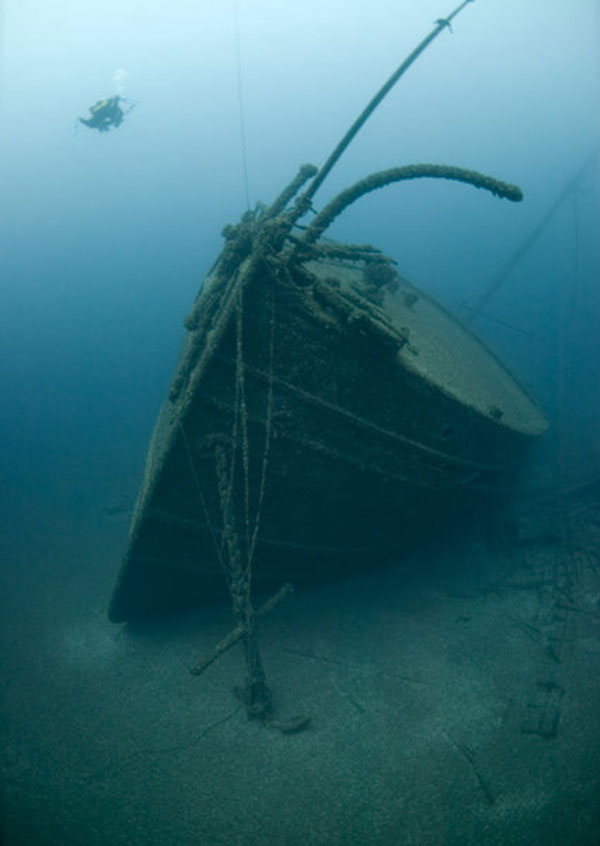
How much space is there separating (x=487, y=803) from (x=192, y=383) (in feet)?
13.1

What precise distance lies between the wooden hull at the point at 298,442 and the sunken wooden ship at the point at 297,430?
2 centimetres

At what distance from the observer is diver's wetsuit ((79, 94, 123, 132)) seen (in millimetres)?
12320

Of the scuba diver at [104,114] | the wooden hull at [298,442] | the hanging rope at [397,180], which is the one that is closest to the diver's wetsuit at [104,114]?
the scuba diver at [104,114]

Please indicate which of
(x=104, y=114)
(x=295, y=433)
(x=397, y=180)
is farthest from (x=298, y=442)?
(x=104, y=114)

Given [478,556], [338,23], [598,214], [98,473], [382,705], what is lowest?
[98,473]

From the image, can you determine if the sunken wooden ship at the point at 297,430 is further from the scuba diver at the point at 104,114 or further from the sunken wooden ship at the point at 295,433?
the scuba diver at the point at 104,114

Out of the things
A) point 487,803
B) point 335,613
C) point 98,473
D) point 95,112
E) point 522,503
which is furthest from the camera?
point 98,473

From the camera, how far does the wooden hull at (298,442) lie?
3.94 meters

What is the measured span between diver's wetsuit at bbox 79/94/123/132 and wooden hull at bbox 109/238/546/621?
11.2m

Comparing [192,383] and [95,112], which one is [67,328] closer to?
[95,112]

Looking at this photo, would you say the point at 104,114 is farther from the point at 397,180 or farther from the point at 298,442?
the point at 298,442

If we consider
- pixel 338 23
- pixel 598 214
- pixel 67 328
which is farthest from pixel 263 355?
pixel 338 23

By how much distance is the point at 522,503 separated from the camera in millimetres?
7508

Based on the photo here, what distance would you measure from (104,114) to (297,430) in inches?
507
